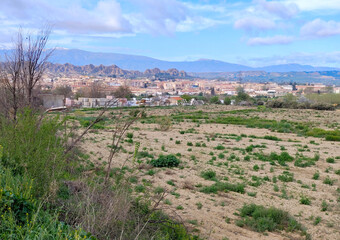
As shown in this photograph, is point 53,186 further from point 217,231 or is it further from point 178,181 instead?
point 178,181

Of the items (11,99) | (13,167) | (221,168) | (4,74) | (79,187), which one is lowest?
(221,168)

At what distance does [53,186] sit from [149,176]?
572 cm

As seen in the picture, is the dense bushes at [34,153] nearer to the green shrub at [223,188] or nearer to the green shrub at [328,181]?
the green shrub at [223,188]

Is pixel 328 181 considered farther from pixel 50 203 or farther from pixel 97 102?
pixel 97 102

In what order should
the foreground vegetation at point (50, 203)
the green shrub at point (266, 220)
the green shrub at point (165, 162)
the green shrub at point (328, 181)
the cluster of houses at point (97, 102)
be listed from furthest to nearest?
the green shrub at point (165, 162)
the green shrub at point (328, 181)
the green shrub at point (266, 220)
the cluster of houses at point (97, 102)
the foreground vegetation at point (50, 203)

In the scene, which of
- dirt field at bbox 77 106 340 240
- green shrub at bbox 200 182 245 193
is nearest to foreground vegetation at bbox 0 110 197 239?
dirt field at bbox 77 106 340 240

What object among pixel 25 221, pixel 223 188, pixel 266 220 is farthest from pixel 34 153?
pixel 223 188

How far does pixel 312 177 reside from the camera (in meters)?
11.0

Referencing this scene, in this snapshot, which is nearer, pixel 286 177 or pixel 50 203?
pixel 50 203

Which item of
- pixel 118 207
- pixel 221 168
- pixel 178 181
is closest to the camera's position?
pixel 118 207

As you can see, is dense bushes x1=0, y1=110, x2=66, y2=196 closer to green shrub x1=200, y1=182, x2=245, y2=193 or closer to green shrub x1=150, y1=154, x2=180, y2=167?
green shrub x1=200, y1=182, x2=245, y2=193

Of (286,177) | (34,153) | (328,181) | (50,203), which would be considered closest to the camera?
(50,203)

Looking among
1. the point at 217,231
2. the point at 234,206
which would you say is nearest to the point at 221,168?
the point at 234,206

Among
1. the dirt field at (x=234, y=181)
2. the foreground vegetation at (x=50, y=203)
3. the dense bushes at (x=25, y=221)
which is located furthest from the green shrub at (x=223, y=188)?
the dense bushes at (x=25, y=221)
